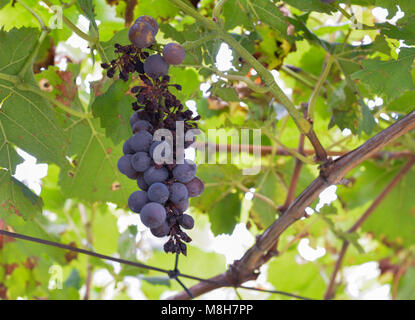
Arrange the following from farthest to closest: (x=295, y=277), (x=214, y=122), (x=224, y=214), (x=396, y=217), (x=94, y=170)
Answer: (x=295, y=277) → (x=396, y=217) → (x=214, y=122) → (x=224, y=214) → (x=94, y=170)

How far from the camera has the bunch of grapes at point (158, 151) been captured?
792mm

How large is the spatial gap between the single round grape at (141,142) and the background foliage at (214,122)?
212mm

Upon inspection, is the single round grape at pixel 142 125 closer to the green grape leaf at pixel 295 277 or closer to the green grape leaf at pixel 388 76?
the green grape leaf at pixel 388 76

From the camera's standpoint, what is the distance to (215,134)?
171 centimetres

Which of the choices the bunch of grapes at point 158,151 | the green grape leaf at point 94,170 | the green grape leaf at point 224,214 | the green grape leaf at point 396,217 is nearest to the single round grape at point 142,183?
the bunch of grapes at point 158,151

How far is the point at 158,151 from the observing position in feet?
2.62

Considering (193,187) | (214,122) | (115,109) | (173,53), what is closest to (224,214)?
(214,122)

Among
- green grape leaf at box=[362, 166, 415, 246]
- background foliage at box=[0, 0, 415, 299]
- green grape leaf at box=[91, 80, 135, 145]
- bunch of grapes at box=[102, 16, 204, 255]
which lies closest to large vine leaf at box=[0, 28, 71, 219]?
background foliage at box=[0, 0, 415, 299]

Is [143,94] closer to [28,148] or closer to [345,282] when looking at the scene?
[28,148]

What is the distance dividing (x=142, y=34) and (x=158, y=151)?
19cm

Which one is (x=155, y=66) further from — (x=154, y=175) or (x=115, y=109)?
(x=115, y=109)
